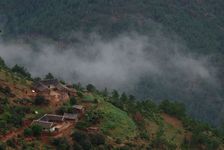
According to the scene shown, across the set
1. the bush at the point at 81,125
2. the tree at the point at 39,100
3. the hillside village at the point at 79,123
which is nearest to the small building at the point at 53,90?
the hillside village at the point at 79,123

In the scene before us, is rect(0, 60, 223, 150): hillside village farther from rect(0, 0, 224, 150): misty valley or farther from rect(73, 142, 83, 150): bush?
rect(0, 0, 224, 150): misty valley

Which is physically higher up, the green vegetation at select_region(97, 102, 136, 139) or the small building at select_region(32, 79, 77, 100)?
the small building at select_region(32, 79, 77, 100)

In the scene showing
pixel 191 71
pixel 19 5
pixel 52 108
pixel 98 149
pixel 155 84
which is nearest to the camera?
pixel 98 149

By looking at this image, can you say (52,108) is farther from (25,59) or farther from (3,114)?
(25,59)

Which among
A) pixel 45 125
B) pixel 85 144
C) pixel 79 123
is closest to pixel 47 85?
pixel 79 123

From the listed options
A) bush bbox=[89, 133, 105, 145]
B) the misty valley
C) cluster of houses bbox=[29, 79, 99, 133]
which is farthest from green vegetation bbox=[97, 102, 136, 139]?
the misty valley

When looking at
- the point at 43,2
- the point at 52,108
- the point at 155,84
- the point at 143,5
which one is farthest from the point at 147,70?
the point at 52,108

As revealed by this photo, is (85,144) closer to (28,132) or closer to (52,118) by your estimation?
(28,132)
